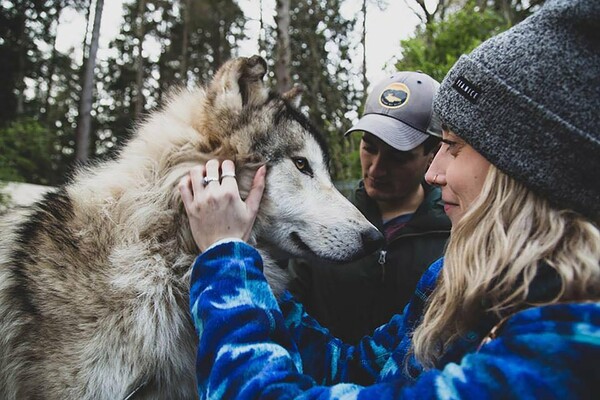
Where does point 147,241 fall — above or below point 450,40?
below

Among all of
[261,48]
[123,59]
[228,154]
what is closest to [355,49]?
[261,48]

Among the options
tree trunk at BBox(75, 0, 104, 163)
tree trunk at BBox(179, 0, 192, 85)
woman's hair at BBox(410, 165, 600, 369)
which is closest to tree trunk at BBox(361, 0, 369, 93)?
tree trunk at BBox(179, 0, 192, 85)

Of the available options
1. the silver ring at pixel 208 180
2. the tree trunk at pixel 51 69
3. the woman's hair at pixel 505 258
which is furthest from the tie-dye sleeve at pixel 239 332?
the tree trunk at pixel 51 69

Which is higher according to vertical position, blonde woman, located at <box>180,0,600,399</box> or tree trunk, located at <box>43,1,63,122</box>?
tree trunk, located at <box>43,1,63,122</box>

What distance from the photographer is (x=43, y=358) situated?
1800 mm

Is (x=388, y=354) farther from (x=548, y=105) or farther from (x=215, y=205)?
(x=548, y=105)

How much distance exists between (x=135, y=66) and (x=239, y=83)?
2784 cm

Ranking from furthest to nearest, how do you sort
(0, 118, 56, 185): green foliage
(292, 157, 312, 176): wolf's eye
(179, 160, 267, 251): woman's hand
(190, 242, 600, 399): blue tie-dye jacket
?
(0, 118, 56, 185): green foliage
(292, 157, 312, 176): wolf's eye
(179, 160, 267, 251): woman's hand
(190, 242, 600, 399): blue tie-dye jacket

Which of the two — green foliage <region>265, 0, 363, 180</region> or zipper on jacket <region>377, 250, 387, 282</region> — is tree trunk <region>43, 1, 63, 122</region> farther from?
zipper on jacket <region>377, 250, 387, 282</region>

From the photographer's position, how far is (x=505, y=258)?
1.10m

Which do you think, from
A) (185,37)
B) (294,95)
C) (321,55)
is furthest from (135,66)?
(294,95)

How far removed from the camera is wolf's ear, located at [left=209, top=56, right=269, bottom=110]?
2.37 metres

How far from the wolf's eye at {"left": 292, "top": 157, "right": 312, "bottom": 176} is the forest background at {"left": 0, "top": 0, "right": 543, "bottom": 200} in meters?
6.77

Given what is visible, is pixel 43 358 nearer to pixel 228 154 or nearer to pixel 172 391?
pixel 172 391
